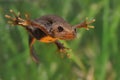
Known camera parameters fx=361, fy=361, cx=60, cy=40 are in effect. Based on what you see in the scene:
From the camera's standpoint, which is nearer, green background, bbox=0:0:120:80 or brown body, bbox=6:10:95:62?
brown body, bbox=6:10:95:62

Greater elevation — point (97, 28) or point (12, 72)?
point (97, 28)

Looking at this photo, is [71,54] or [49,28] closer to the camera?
[49,28]

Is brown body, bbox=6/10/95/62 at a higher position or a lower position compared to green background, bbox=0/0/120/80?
higher

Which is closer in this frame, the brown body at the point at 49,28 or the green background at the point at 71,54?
the brown body at the point at 49,28

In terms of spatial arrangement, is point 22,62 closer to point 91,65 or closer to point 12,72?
point 12,72

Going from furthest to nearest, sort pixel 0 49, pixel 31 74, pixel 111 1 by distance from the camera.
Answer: pixel 111 1
pixel 0 49
pixel 31 74

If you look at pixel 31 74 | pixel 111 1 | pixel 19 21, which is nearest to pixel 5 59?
pixel 31 74

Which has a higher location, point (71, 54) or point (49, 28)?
point (49, 28)

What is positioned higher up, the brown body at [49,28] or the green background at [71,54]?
the brown body at [49,28]
